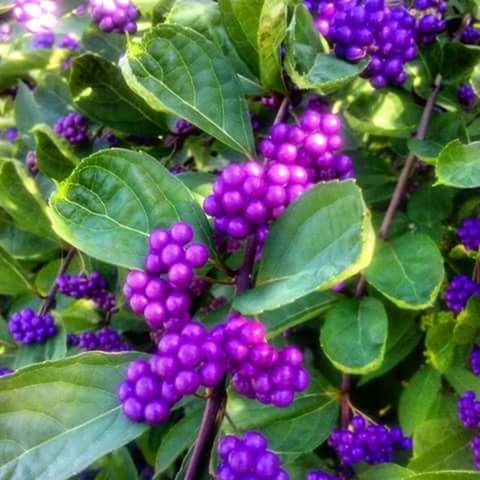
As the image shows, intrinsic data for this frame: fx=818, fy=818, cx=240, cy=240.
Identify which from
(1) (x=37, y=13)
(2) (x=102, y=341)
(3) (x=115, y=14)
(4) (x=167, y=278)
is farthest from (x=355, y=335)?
(1) (x=37, y=13)

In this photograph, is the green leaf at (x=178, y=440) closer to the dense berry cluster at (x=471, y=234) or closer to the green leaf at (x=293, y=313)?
the green leaf at (x=293, y=313)

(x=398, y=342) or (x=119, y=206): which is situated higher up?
(x=119, y=206)

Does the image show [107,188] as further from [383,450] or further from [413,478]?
[383,450]

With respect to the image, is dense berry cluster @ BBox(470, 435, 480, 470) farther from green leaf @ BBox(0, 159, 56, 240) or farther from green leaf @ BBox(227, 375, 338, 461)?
green leaf @ BBox(0, 159, 56, 240)

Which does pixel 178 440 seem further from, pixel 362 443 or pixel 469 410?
pixel 469 410

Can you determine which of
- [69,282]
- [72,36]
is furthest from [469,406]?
[72,36]

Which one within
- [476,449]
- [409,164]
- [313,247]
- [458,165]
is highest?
[313,247]

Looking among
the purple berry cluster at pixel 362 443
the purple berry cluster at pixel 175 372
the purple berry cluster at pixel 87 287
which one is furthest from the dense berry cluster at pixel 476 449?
the purple berry cluster at pixel 87 287
